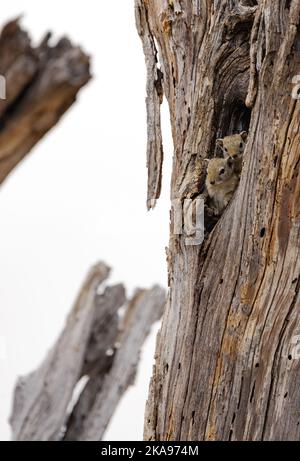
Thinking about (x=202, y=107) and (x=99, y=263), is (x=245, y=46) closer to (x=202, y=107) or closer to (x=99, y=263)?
(x=202, y=107)

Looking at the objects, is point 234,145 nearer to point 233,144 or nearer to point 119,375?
point 233,144

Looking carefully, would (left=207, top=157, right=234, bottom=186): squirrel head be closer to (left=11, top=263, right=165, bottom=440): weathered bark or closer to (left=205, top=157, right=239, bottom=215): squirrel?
(left=205, top=157, right=239, bottom=215): squirrel

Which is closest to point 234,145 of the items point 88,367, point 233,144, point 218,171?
point 233,144

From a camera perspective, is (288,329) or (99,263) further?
(99,263)

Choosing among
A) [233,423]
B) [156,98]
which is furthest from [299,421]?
[156,98]

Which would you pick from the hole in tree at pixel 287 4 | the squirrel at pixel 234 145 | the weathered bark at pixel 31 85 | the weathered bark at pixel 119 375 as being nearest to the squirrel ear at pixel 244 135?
the squirrel at pixel 234 145

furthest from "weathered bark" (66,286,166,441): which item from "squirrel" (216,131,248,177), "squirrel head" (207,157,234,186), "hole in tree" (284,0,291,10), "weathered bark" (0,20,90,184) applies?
"weathered bark" (0,20,90,184)

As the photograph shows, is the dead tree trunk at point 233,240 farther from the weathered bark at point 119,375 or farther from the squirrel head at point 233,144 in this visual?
the weathered bark at point 119,375
